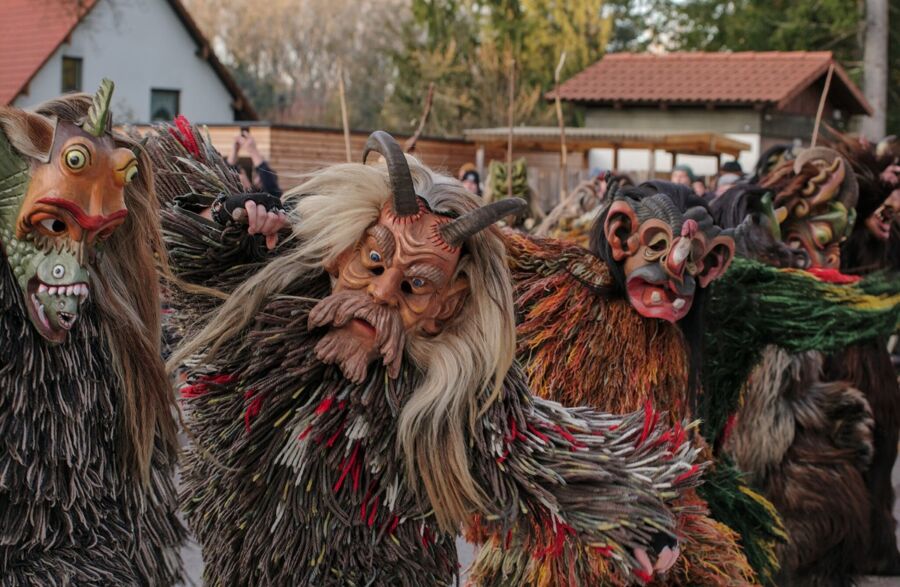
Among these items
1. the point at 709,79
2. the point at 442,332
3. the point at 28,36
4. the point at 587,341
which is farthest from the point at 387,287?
the point at 28,36

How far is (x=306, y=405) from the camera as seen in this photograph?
9.65ft

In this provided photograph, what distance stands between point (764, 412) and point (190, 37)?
2629 centimetres

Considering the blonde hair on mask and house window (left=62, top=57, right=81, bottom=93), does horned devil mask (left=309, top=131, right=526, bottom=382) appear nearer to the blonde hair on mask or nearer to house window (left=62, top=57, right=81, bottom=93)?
the blonde hair on mask

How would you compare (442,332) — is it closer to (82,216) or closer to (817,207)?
(82,216)

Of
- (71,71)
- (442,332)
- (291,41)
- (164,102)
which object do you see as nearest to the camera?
(442,332)

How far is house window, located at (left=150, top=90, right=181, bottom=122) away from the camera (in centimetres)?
2939

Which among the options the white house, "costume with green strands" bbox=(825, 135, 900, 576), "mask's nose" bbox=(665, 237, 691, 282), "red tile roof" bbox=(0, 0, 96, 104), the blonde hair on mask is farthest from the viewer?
the white house

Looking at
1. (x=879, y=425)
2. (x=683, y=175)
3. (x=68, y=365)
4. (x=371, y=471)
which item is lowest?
(x=879, y=425)

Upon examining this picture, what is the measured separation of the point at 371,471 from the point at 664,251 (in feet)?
4.74

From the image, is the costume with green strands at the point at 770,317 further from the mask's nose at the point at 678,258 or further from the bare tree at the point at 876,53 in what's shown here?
the bare tree at the point at 876,53

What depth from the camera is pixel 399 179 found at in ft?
9.64

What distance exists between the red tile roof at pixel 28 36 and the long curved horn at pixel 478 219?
23985 mm

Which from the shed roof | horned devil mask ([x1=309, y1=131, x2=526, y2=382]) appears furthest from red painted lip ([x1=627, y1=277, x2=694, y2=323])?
the shed roof

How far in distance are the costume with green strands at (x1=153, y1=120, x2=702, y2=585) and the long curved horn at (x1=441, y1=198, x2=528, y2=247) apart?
0.20 m
